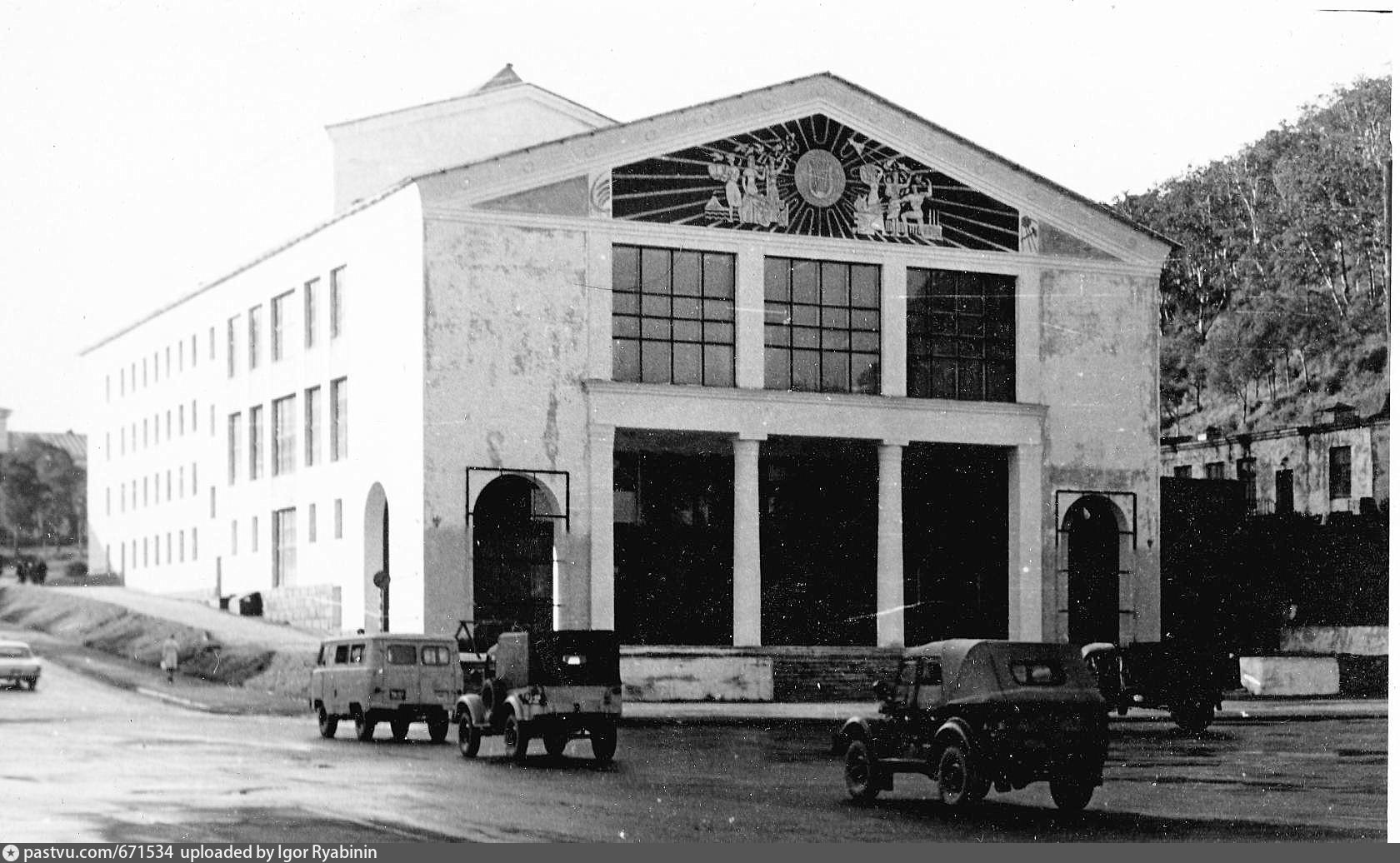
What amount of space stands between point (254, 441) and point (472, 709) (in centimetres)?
1029

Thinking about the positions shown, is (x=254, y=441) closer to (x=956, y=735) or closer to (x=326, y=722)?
(x=326, y=722)

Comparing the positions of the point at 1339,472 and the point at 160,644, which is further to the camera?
the point at 1339,472

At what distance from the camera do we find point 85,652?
2361cm

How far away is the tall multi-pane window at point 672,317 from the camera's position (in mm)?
31844

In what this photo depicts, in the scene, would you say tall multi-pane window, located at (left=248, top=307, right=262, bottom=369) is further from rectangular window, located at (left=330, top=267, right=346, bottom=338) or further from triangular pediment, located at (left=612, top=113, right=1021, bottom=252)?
triangular pediment, located at (left=612, top=113, right=1021, bottom=252)

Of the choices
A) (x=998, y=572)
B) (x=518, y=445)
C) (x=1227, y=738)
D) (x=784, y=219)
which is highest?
(x=784, y=219)

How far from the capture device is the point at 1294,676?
34.0 metres

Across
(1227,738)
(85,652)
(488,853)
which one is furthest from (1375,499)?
(488,853)

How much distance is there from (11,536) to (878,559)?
16824 millimetres

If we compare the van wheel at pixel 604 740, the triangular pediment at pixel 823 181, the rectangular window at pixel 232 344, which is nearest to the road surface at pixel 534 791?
the van wheel at pixel 604 740

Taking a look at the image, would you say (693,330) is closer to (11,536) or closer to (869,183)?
(869,183)

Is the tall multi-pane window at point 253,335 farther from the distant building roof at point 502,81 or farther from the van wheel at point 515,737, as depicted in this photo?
the van wheel at point 515,737

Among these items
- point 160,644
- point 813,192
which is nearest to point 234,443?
point 160,644

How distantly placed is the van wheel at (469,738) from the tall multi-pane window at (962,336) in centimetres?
1316
